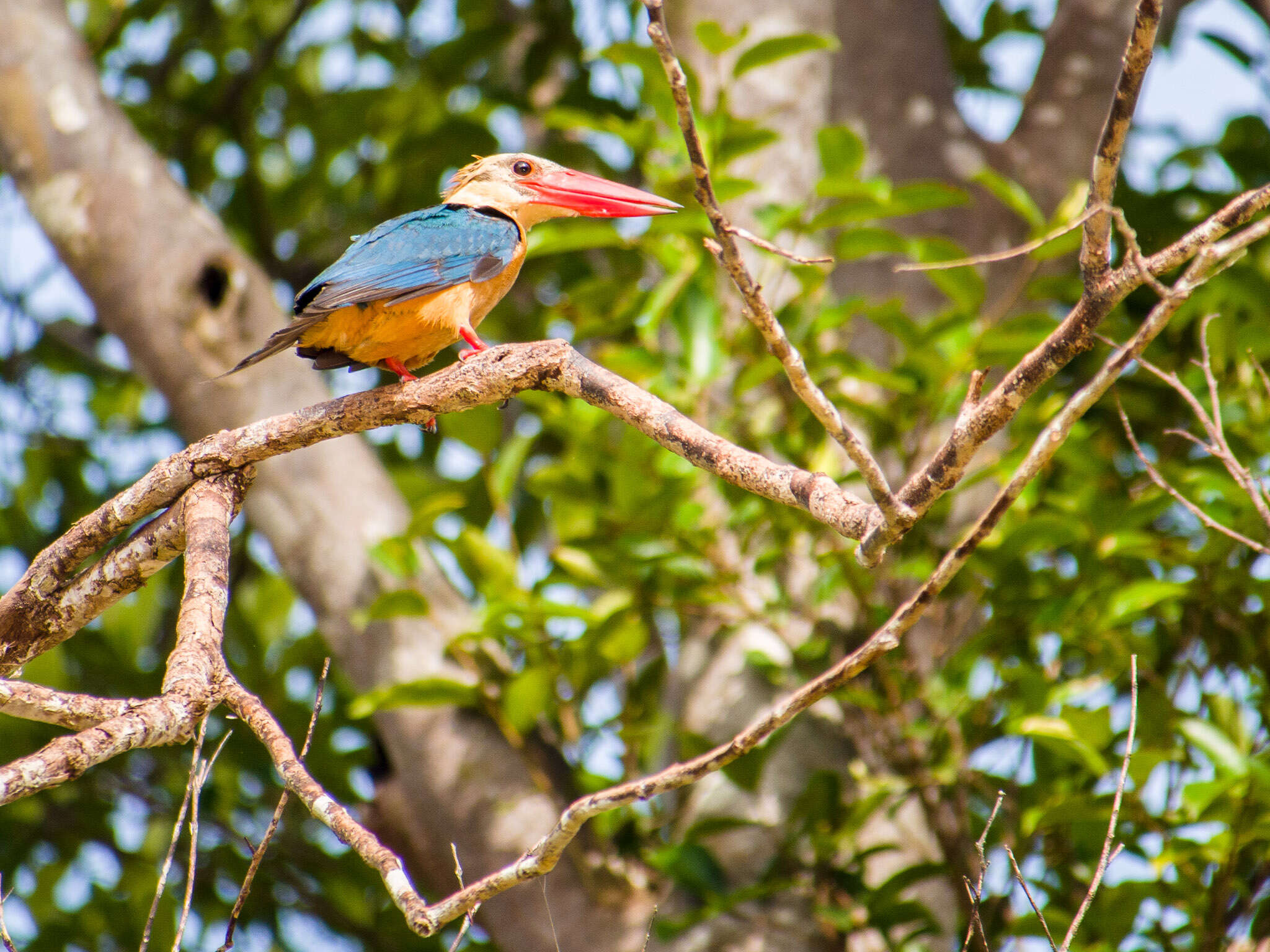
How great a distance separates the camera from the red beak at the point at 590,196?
11.0 feet

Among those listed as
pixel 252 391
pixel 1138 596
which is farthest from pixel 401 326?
pixel 1138 596

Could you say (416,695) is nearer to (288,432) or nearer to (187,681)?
(288,432)

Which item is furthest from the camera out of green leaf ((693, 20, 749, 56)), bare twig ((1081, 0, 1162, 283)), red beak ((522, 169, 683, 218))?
green leaf ((693, 20, 749, 56))

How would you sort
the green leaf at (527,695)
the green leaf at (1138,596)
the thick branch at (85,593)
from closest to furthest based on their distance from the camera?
1. the thick branch at (85,593)
2. the green leaf at (1138,596)
3. the green leaf at (527,695)

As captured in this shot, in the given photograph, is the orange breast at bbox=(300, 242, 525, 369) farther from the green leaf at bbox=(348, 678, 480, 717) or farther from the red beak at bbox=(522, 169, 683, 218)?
the green leaf at bbox=(348, 678, 480, 717)

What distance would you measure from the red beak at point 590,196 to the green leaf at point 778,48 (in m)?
0.54

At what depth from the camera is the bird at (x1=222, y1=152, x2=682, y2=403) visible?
272 cm

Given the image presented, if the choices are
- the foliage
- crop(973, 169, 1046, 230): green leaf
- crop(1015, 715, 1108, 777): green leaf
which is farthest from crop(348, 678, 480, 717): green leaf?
crop(973, 169, 1046, 230): green leaf

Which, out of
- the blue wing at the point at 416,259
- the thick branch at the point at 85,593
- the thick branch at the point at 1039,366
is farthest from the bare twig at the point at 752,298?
the blue wing at the point at 416,259

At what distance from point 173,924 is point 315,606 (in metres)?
1.80

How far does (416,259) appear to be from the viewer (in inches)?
111

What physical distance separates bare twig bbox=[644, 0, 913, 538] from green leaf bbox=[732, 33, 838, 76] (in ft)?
7.07

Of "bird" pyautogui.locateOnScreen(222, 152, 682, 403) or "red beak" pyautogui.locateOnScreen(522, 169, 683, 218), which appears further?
"red beak" pyautogui.locateOnScreen(522, 169, 683, 218)

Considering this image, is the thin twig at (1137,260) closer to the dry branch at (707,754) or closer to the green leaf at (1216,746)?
the dry branch at (707,754)
